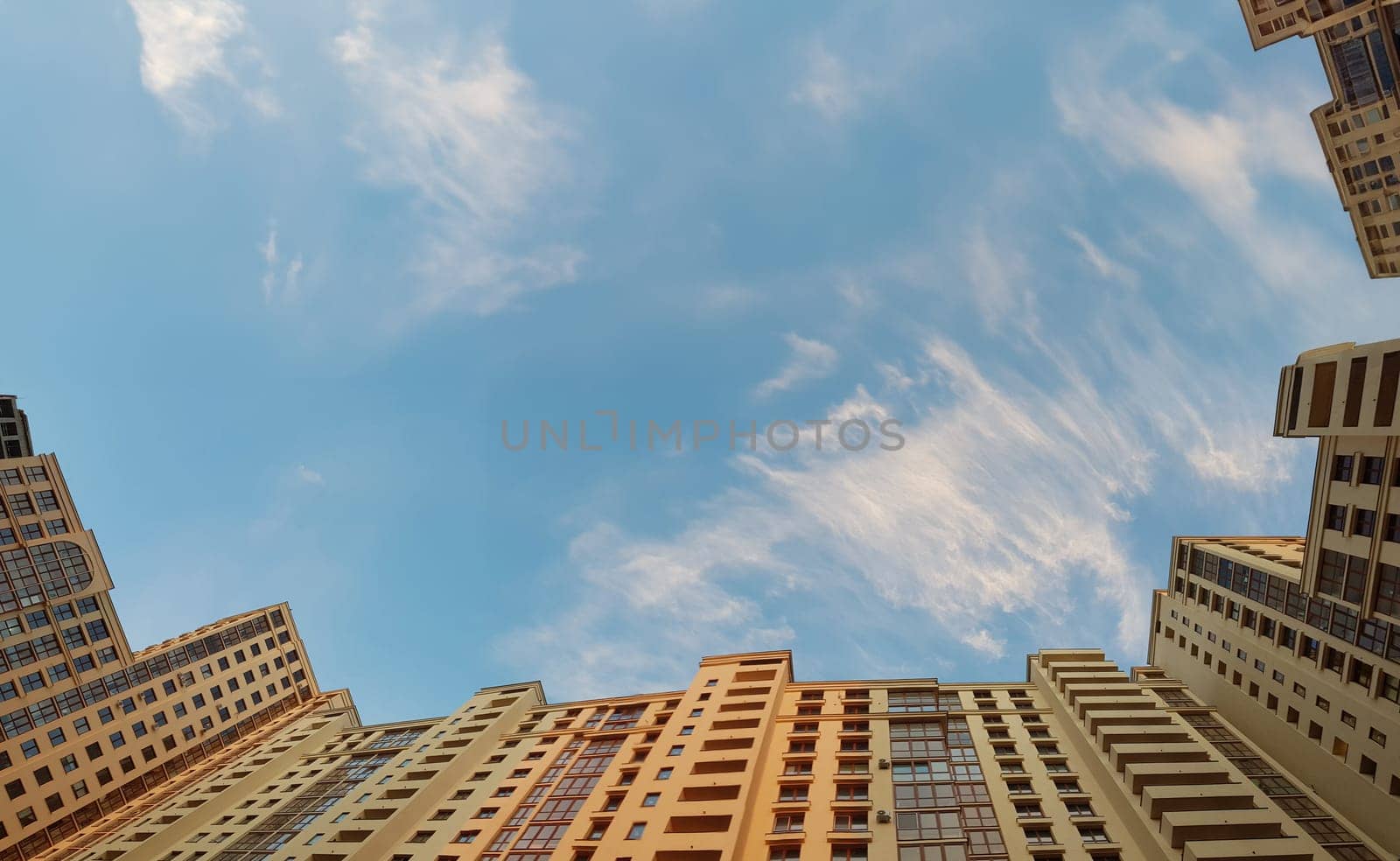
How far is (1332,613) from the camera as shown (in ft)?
155

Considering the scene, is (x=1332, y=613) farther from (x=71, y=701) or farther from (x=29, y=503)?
(x=29, y=503)

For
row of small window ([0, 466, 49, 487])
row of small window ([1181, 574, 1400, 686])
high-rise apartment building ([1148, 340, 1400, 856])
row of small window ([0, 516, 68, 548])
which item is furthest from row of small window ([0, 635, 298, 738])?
row of small window ([1181, 574, 1400, 686])

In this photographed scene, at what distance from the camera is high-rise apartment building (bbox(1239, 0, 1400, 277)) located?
5984 cm

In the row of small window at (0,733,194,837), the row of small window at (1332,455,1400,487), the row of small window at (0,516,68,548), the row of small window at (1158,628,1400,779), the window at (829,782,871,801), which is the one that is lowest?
the row of small window at (0,733,194,837)

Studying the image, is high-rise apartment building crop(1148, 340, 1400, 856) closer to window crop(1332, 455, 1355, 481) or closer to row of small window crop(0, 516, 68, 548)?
window crop(1332, 455, 1355, 481)

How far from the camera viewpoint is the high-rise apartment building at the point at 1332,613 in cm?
3541

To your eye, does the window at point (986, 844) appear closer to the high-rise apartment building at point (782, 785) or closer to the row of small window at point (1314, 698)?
the high-rise apartment building at point (782, 785)

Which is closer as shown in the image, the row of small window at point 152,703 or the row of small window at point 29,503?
the row of small window at point 152,703

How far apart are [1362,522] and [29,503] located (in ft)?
350

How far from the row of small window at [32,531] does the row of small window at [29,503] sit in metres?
1.19

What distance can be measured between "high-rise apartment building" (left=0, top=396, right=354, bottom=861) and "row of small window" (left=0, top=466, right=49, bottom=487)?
0.28 ft

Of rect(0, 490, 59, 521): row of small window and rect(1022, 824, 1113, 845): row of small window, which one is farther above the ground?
rect(0, 490, 59, 521): row of small window

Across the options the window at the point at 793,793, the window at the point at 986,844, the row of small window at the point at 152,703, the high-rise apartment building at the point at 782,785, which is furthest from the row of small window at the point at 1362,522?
the row of small window at the point at 152,703

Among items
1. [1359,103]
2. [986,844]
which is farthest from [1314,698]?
[1359,103]
